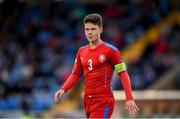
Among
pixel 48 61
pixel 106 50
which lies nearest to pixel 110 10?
pixel 48 61

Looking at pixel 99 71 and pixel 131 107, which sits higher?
pixel 99 71

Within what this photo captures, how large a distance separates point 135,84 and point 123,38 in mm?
2460

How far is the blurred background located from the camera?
66.5ft

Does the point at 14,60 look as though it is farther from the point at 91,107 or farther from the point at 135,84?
the point at 91,107

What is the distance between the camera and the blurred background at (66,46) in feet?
66.5

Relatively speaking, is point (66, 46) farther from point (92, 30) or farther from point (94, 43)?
point (92, 30)

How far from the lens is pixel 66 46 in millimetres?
22203

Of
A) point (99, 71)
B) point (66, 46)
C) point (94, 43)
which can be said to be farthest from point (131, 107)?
point (66, 46)

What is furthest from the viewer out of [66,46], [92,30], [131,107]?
[66,46]

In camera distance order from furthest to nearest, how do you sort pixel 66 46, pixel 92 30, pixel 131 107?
pixel 66 46, pixel 92 30, pixel 131 107

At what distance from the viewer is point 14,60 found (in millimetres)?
21312

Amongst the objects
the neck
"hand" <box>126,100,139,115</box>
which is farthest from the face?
"hand" <box>126,100,139,115</box>

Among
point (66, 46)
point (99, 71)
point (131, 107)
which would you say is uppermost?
point (66, 46)

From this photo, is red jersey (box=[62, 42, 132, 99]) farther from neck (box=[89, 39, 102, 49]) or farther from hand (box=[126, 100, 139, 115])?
hand (box=[126, 100, 139, 115])
